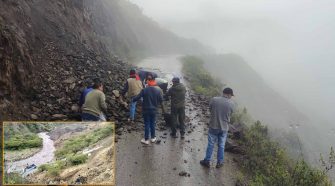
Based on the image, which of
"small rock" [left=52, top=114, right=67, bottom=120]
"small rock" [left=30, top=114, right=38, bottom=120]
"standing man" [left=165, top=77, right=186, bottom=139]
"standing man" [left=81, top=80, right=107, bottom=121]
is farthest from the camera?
"standing man" [left=165, top=77, right=186, bottom=139]

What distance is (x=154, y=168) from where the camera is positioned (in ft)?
34.6

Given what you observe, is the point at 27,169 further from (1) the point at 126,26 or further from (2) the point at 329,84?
(2) the point at 329,84

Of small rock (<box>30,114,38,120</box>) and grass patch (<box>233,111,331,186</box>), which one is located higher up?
small rock (<box>30,114,38,120</box>)

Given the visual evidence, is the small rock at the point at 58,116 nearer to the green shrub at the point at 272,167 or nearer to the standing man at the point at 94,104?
the standing man at the point at 94,104

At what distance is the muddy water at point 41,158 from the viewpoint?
423 centimetres

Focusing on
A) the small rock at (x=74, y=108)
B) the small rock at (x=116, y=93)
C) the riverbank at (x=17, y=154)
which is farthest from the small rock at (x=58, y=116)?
the riverbank at (x=17, y=154)

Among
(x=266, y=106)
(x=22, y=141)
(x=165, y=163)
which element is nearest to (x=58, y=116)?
(x=165, y=163)

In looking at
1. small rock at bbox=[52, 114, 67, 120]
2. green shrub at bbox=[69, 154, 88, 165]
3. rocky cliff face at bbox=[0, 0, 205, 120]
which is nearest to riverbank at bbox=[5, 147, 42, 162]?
green shrub at bbox=[69, 154, 88, 165]

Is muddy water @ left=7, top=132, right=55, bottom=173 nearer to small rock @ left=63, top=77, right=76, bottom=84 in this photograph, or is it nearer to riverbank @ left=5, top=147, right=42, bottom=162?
riverbank @ left=5, top=147, right=42, bottom=162

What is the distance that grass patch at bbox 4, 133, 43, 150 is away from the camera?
412 cm

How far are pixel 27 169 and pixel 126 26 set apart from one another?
48779 mm

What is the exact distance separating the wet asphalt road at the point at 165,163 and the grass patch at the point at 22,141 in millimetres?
5001

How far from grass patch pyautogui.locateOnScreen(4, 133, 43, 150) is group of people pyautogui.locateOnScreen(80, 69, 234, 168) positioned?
16.4ft

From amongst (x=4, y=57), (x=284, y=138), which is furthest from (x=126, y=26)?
(x=4, y=57)
